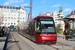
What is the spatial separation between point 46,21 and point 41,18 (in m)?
0.67

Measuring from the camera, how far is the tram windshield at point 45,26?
1277 centimetres

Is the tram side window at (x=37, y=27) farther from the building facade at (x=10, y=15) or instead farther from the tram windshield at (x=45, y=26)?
the building facade at (x=10, y=15)

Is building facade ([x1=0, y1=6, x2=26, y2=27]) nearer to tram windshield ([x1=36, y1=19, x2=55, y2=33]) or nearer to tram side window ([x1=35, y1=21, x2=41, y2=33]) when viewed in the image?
tram side window ([x1=35, y1=21, x2=41, y2=33])

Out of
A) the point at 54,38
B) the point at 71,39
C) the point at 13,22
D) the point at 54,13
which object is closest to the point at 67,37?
the point at 71,39

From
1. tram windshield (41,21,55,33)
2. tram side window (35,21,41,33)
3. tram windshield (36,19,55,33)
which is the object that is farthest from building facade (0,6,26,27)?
tram windshield (41,21,55,33)

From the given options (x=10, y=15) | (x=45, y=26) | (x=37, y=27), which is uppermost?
(x=10, y=15)

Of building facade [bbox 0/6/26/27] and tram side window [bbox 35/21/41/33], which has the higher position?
building facade [bbox 0/6/26/27]

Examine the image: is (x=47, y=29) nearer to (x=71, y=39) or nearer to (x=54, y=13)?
(x=71, y=39)

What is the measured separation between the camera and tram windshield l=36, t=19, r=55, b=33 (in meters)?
12.8

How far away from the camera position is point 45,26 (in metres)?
12.9

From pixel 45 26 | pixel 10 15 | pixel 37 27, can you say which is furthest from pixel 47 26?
pixel 10 15

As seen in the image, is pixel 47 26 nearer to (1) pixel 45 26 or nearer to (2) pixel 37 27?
(1) pixel 45 26

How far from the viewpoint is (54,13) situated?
2943 inches

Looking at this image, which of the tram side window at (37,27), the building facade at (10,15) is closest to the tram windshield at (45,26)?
the tram side window at (37,27)
